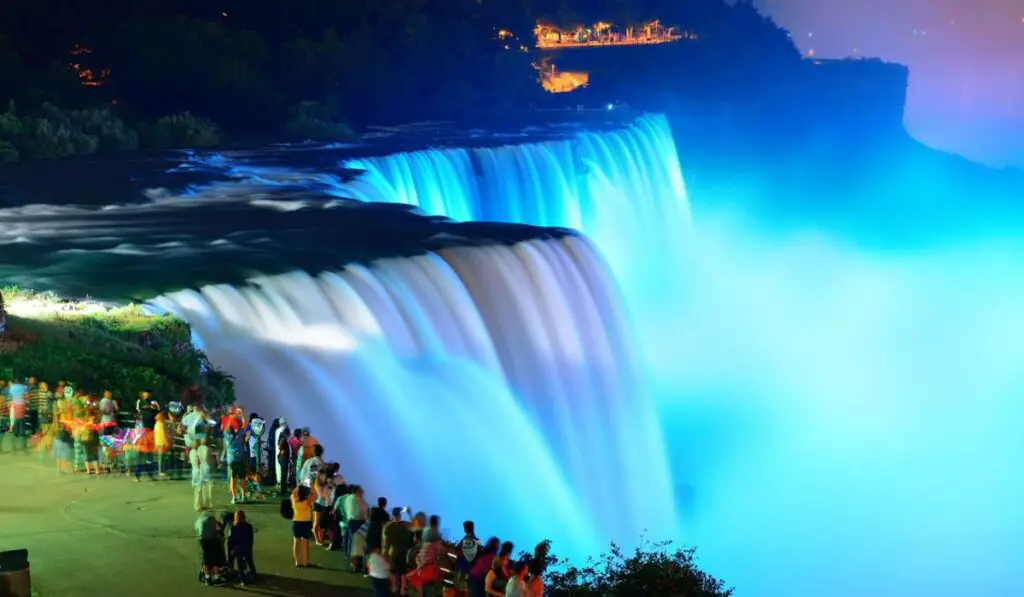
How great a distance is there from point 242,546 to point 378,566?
1.29 metres

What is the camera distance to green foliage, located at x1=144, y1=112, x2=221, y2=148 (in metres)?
41.8

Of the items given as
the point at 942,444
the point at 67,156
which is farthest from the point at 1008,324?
the point at 67,156

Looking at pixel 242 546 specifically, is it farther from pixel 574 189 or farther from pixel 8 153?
pixel 574 189

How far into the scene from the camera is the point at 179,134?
42344mm

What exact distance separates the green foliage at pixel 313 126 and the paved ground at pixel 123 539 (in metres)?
31.3

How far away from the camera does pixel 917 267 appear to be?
57062 millimetres

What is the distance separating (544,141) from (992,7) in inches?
4395

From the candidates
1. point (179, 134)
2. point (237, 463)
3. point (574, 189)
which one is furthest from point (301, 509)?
point (179, 134)

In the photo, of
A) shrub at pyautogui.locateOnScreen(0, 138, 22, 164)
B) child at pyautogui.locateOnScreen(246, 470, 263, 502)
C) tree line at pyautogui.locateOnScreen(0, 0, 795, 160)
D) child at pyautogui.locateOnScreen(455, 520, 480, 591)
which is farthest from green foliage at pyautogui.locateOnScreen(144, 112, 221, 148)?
child at pyautogui.locateOnScreen(455, 520, 480, 591)

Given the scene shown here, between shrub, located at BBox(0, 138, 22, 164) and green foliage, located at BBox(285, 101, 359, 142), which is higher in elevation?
green foliage, located at BBox(285, 101, 359, 142)

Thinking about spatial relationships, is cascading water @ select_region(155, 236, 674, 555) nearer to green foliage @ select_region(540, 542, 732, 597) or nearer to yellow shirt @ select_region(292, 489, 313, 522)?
green foliage @ select_region(540, 542, 732, 597)

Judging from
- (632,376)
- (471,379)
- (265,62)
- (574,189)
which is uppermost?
(265,62)

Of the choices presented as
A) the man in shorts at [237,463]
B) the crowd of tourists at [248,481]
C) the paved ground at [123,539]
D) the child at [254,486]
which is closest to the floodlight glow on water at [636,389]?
the crowd of tourists at [248,481]

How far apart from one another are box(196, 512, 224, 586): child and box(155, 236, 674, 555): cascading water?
17.6 feet
